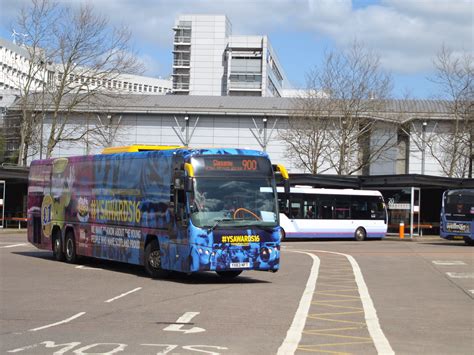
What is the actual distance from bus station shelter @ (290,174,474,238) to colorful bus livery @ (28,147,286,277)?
96.3ft

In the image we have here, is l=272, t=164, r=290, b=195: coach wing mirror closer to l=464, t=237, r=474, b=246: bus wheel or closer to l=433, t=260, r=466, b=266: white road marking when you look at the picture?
l=433, t=260, r=466, b=266: white road marking

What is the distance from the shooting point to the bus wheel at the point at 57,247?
83.1 ft

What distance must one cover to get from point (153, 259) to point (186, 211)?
2.18 metres

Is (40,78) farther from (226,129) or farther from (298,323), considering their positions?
(298,323)

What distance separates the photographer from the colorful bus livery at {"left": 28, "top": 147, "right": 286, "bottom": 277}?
60.6ft

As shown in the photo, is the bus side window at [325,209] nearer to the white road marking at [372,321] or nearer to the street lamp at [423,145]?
the street lamp at [423,145]

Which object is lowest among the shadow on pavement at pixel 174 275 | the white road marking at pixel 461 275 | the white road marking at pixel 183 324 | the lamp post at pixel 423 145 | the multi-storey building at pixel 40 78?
the white road marking at pixel 183 324

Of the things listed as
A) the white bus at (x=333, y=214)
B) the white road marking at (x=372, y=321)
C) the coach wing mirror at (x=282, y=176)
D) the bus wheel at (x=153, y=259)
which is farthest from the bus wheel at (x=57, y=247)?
the white bus at (x=333, y=214)

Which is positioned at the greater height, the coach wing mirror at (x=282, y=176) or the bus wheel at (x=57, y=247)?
the coach wing mirror at (x=282, y=176)

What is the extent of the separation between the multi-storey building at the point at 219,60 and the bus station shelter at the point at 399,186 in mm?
69890

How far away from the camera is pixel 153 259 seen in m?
20.1

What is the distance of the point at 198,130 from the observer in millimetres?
69625

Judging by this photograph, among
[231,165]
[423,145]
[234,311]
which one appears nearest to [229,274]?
[231,165]

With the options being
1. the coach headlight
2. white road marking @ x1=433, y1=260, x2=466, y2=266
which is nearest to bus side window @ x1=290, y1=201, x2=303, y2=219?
white road marking @ x1=433, y1=260, x2=466, y2=266
